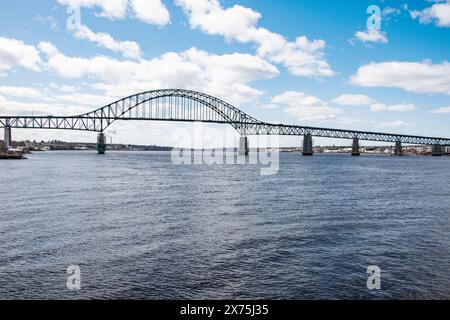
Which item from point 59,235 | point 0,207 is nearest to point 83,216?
point 59,235

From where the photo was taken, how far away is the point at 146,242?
888 inches

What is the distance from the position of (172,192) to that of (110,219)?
57.7 feet
